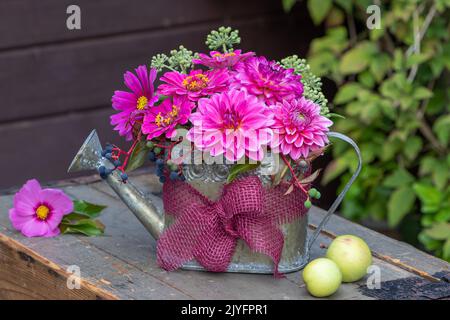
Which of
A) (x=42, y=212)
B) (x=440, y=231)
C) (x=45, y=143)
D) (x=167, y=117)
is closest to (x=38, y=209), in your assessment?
(x=42, y=212)

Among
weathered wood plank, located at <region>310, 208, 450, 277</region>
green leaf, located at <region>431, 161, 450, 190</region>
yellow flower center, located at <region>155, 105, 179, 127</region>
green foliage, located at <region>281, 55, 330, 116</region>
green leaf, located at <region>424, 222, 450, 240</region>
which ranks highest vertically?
green foliage, located at <region>281, 55, 330, 116</region>

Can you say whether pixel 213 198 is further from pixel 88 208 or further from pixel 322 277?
pixel 88 208

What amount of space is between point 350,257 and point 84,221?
557mm

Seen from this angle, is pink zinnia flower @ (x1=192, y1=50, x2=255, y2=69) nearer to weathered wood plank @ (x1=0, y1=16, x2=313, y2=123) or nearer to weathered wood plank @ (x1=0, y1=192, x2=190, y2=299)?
weathered wood plank @ (x1=0, y1=192, x2=190, y2=299)

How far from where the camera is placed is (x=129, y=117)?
1.53 meters

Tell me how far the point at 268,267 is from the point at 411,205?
1.45 metres

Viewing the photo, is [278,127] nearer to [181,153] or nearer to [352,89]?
[181,153]

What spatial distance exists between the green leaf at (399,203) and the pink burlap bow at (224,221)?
1.38 metres

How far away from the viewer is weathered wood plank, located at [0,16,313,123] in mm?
2770

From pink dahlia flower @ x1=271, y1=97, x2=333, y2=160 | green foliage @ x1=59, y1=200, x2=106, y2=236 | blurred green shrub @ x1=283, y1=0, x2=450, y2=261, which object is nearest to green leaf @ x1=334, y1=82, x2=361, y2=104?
blurred green shrub @ x1=283, y1=0, x2=450, y2=261

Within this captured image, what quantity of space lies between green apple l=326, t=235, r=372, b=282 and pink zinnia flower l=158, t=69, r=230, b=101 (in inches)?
12.9
